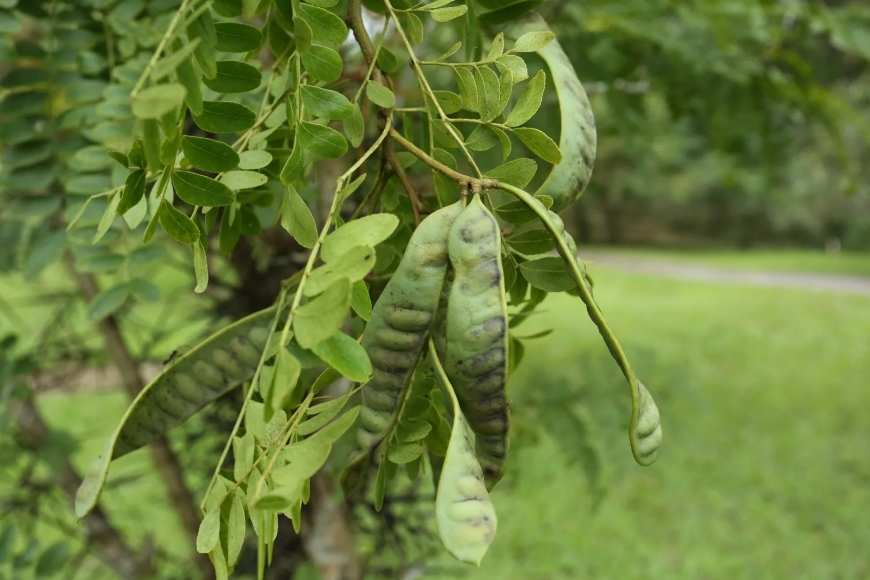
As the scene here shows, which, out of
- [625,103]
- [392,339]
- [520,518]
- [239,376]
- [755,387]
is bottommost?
[755,387]

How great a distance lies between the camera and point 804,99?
4.44 ft

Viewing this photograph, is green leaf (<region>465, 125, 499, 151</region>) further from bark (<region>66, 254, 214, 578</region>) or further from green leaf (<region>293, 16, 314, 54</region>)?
bark (<region>66, 254, 214, 578</region>)

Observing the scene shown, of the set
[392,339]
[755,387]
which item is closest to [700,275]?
[755,387]

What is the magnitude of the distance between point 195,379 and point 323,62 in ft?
0.83

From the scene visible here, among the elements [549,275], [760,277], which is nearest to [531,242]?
[549,275]

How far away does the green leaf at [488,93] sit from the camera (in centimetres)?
43

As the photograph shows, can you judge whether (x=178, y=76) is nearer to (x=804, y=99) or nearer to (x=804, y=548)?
(x=804, y=99)

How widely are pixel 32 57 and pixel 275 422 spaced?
619 millimetres

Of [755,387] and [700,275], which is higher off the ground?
[755,387]

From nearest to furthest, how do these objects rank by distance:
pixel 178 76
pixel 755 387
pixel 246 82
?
pixel 178 76, pixel 246 82, pixel 755 387

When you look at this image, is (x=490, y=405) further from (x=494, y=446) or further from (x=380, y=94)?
(x=380, y=94)

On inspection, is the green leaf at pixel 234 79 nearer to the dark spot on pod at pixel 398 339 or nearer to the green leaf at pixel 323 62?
the green leaf at pixel 323 62

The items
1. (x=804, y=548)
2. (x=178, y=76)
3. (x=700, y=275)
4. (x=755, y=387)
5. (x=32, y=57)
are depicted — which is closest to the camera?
(x=178, y=76)

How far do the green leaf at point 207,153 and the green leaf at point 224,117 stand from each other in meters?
0.03
